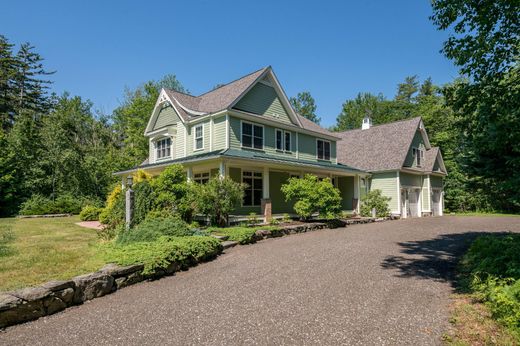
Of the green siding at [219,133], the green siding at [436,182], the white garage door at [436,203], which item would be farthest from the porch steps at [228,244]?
the white garage door at [436,203]

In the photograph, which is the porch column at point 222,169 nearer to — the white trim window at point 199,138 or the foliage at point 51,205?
the white trim window at point 199,138

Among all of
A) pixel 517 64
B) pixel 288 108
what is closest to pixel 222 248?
pixel 517 64

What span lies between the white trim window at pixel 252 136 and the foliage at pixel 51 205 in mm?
16256

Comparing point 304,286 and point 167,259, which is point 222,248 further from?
point 304,286

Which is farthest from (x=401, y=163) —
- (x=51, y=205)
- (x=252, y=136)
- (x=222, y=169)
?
(x=51, y=205)

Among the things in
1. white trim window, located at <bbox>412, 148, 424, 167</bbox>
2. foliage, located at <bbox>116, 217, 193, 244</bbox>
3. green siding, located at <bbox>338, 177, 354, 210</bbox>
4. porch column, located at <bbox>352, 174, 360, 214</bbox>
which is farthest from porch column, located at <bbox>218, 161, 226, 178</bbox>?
white trim window, located at <bbox>412, 148, 424, 167</bbox>

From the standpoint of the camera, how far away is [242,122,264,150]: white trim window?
Result: 695 inches

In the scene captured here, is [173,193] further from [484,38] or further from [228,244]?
[484,38]

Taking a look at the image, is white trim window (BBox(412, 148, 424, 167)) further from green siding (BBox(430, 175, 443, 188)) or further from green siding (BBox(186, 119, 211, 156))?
green siding (BBox(186, 119, 211, 156))

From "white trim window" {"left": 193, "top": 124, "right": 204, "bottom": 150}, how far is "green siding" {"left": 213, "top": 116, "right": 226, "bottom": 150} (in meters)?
1.11

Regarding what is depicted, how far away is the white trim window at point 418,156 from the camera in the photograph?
87.2 ft

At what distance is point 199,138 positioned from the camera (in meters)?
18.2

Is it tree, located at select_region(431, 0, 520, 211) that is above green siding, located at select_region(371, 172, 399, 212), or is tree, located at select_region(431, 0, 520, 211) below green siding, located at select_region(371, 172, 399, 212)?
above

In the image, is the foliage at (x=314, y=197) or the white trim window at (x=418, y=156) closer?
the foliage at (x=314, y=197)
